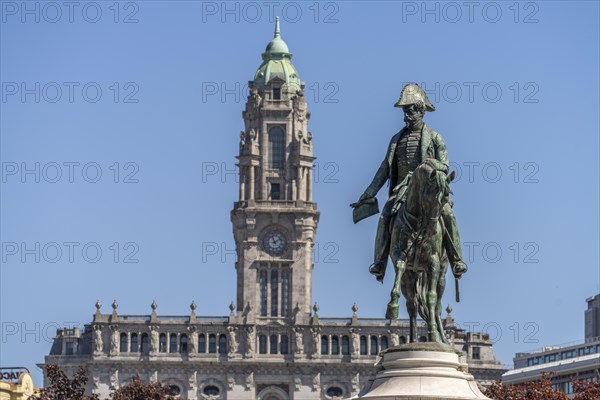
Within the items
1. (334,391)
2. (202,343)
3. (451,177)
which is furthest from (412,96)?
(202,343)

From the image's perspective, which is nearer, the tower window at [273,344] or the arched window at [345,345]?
the arched window at [345,345]

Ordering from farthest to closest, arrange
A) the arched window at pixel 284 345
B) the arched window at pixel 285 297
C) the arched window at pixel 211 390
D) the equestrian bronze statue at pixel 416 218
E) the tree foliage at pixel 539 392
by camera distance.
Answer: the arched window at pixel 285 297 < the arched window at pixel 284 345 < the arched window at pixel 211 390 < the tree foliage at pixel 539 392 < the equestrian bronze statue at pixel 416 218

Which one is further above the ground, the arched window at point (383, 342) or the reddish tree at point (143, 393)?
the arched window at point (383, 342)

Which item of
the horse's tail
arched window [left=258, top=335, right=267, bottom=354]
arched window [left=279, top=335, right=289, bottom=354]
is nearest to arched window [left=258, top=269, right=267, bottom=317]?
arched window [left=258, top=335, right=267, bottom=354]

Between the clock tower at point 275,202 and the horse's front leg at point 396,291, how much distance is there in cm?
13174

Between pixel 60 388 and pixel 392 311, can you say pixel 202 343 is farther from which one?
pixel 392 311

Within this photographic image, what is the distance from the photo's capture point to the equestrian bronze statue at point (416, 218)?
28234 millimetres

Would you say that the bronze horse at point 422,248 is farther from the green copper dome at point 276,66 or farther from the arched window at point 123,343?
the green copper dome at point 276,66

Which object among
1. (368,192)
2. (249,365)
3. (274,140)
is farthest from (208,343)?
(368,192)

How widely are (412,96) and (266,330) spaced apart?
13159cm

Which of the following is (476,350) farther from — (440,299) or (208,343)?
(440,299)

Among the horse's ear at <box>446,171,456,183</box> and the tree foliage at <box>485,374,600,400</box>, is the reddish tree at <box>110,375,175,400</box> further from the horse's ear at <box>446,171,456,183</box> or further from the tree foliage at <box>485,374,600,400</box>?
the horse's ear at <box>446,171,456,183</box>

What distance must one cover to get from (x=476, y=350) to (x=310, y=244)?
1822cm

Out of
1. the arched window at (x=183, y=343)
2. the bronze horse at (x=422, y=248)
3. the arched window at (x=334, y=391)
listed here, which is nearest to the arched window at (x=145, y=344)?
the arched window at (x=183, y=343)
